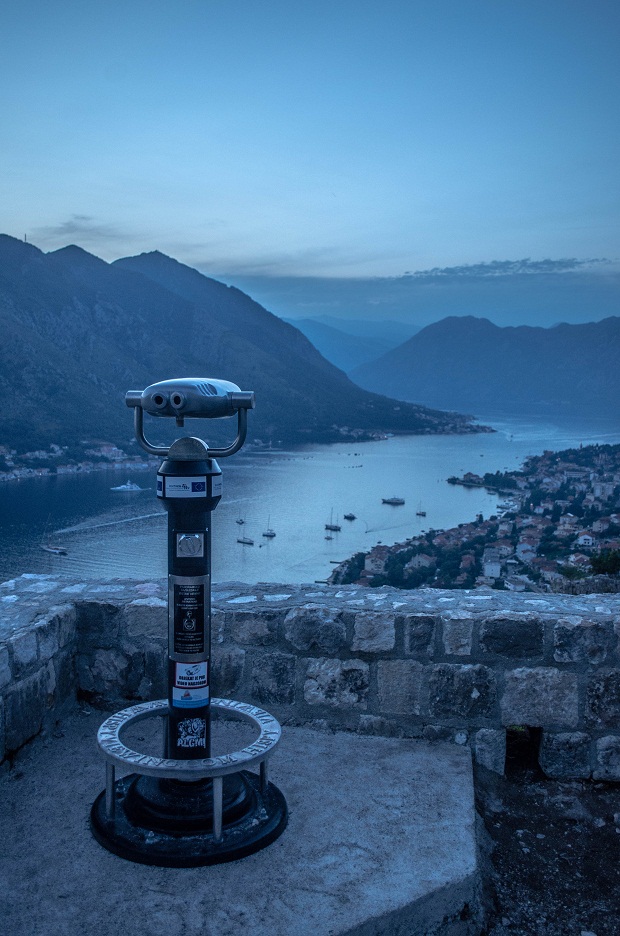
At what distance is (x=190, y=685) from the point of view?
8.08 feet

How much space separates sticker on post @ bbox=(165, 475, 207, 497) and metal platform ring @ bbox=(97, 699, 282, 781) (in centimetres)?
83

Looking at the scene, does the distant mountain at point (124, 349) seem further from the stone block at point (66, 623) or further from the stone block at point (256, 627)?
the stone block at point (256, 627)

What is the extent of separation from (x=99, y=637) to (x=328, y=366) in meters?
54.6

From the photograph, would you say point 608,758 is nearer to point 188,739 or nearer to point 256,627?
point 256,627

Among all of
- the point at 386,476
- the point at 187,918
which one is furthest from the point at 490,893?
the point at 386,476

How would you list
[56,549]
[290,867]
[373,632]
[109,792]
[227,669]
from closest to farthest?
[290,867], [109,792], [373,632], [227,669], [56,549]

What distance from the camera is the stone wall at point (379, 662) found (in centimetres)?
307

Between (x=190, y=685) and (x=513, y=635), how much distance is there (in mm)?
1417

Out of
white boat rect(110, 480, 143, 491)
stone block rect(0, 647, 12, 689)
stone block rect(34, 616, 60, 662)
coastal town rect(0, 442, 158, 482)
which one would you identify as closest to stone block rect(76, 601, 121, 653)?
stone block rect(34, 616, 60, 662)

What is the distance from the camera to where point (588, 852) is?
2.66 meters

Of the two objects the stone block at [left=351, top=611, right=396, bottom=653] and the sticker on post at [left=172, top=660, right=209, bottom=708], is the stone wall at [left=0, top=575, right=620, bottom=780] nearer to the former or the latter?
the stone block at [left=351, top=611, right=396, bottom=653]

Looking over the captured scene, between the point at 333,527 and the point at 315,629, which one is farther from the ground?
the point at 315,629

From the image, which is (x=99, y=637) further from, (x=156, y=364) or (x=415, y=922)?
(x=156, y=364)

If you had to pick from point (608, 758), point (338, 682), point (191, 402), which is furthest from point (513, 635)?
point (191, 402)
